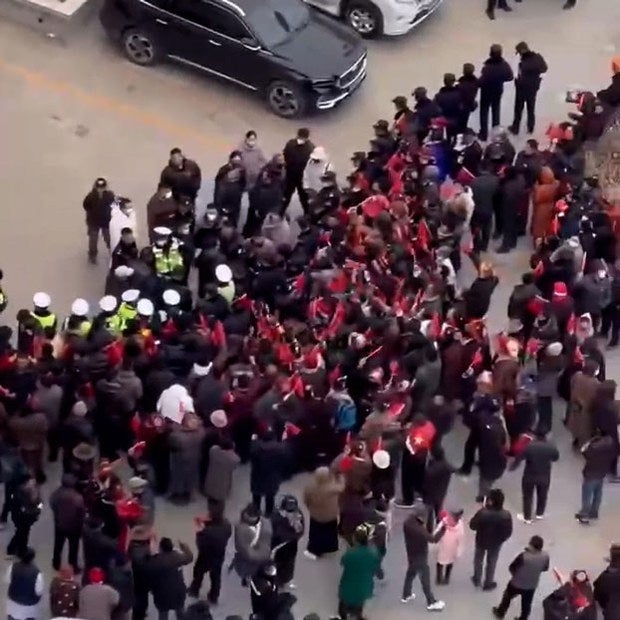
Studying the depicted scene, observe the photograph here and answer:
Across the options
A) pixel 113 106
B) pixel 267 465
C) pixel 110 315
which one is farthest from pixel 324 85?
pixel 267 465

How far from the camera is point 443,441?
18.8 meters

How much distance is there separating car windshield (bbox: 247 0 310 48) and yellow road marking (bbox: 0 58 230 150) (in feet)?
4.99

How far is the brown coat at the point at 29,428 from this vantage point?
17.0 meters

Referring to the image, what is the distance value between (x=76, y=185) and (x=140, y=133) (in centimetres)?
136

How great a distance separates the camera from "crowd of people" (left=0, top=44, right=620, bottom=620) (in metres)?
16.4

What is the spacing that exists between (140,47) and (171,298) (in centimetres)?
633

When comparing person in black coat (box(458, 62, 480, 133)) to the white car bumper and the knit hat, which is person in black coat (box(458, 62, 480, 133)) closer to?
the white car bumper

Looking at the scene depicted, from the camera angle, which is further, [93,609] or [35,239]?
[35,239]

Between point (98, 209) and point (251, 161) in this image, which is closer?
point (98, 209)

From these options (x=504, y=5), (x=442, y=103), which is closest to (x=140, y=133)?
(x=442, y=103)

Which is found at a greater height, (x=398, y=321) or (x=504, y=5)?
(x=504, y=5)

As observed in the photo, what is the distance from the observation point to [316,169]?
2078 centimetres

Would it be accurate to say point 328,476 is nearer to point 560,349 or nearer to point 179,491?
point 179,491

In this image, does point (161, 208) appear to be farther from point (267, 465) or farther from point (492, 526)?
point (492, 526)
